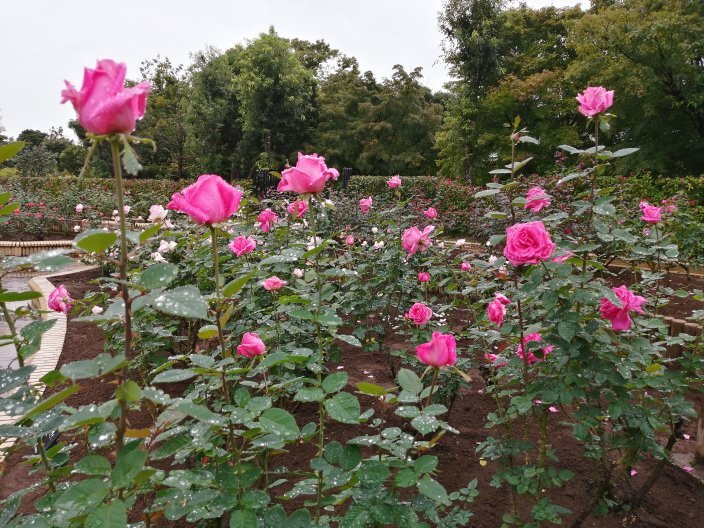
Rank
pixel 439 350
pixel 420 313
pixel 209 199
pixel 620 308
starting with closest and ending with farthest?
pixel 209 199 < pixel 439 350 < pixel 620 308 < pixel 420 313

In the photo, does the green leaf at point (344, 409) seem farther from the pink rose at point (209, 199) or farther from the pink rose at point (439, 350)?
the pink rose at point (209, 199)

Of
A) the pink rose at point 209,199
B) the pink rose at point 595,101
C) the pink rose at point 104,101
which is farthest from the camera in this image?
the pink rose at point 595,101

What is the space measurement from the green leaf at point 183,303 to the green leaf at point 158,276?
2 cm

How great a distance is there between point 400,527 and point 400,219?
238 centimetres

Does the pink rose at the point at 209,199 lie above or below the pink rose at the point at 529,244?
above

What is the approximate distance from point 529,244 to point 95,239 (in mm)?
906

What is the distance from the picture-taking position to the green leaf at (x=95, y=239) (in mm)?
602

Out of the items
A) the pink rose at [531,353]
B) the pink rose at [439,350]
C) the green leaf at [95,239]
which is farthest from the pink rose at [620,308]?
the green leaf at [95,239]

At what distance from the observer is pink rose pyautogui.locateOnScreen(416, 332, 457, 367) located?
102 cm

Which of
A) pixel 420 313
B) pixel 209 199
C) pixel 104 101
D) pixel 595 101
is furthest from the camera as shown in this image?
pixel 420 313

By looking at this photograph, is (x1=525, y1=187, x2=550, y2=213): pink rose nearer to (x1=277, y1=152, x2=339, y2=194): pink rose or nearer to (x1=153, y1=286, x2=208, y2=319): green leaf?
(x1=277, y1=152, x2=339, y2=194): pink rose

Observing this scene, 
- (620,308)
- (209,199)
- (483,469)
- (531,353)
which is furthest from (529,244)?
(483,469)

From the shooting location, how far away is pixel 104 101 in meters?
0.58

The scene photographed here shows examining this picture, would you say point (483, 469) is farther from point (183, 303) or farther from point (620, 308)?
→ point (183, 303)
